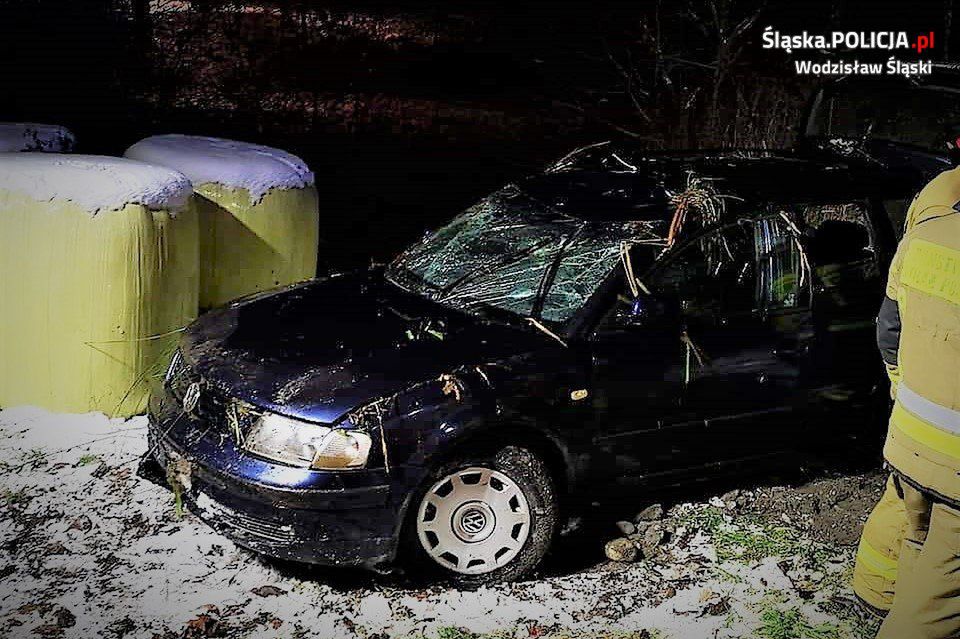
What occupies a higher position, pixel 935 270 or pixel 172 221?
pixel 935 270

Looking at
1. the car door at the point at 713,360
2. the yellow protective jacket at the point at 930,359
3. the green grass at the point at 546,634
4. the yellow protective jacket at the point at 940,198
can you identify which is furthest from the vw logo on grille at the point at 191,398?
the yellow protective jacket at the point at 940,198

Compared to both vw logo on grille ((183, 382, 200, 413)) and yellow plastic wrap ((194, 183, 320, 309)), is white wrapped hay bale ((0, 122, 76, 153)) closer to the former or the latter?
yellow plastic wrap ((194, 183, 320, 309))

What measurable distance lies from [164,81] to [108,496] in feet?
22.6

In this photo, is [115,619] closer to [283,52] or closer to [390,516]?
[390,516]

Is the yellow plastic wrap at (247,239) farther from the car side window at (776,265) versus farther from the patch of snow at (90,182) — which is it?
the car side window at (776,265)

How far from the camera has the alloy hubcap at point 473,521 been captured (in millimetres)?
4078

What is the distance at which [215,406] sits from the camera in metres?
4.18

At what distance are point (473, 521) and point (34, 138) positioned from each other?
3.99 meters

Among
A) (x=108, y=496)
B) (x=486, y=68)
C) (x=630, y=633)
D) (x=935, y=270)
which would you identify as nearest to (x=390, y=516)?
(x=630, y=633)

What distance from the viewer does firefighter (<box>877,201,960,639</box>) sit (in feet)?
11.0

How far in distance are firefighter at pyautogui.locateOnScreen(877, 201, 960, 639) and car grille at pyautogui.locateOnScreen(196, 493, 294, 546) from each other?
2199mm

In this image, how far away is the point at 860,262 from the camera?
16.1 ft

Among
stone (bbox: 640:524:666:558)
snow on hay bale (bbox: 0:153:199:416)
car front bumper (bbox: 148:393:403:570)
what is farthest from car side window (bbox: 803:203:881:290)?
snow on hay bale (bbox: 0:153:199:416)

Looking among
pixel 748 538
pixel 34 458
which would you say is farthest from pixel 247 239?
pixel 748 538
